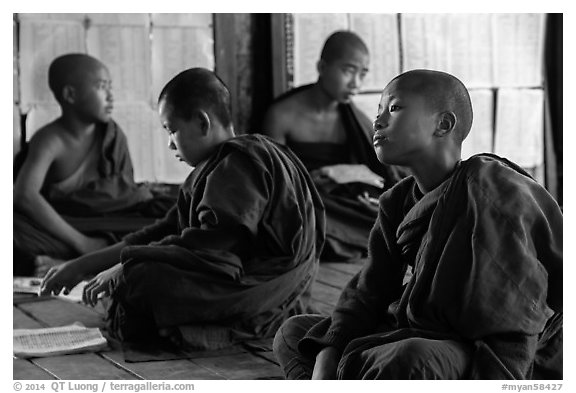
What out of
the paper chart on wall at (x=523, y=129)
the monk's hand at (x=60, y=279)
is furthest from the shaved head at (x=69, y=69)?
the paper chart on wall at (x=523, y=129)

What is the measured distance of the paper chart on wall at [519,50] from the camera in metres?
6.47

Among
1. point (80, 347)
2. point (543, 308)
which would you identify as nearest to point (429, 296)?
point (543, 308)

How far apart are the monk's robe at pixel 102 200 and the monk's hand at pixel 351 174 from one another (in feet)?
2.93

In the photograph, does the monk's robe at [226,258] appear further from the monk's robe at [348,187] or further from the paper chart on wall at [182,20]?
the paper chart on wall at [182,20]

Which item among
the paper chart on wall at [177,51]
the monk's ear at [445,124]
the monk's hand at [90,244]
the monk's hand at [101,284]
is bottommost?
the monk's hand at [90,244]

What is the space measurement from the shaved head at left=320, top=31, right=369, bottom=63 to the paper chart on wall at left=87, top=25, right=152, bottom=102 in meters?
1.06

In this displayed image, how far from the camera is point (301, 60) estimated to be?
625 centimetres

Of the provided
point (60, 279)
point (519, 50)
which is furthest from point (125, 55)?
point (60, 279)

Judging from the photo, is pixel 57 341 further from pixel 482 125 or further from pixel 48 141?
pixel 482 125

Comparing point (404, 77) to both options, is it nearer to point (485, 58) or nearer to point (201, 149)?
point (201, 149)

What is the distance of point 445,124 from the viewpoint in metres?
2.47

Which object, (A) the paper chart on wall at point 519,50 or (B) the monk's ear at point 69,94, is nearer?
(B) the monk's ear at point 69,94
